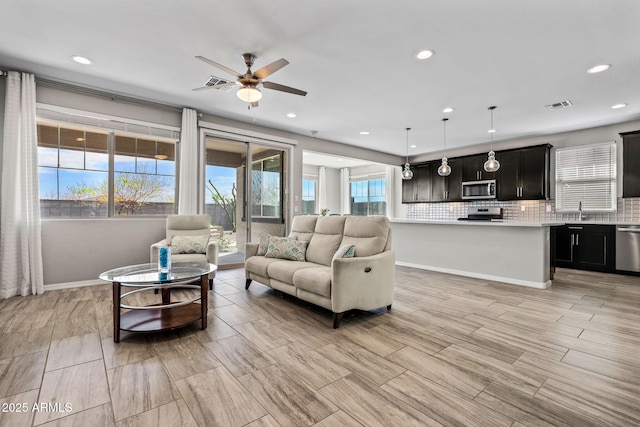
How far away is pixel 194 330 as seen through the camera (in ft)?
8.49

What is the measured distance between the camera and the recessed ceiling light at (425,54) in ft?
9.89

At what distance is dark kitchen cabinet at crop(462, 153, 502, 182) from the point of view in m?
6.95

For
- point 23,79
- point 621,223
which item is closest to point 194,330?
point 23,79

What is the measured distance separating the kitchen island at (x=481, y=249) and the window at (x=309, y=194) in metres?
5.06

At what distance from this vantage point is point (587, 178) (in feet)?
18.7

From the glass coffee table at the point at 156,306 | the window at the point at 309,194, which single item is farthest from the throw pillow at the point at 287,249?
the window at the point at 309,194

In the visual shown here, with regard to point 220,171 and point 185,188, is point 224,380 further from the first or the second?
point 220,171

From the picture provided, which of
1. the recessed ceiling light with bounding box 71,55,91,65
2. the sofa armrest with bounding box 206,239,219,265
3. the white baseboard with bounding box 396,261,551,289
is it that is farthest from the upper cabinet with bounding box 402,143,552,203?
the recessed ceiling light with bounding box 71,55,91,65

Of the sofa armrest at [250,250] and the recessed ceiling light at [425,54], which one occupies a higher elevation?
the recessed ceiling light at [425,54]

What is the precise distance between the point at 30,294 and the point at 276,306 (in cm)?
314

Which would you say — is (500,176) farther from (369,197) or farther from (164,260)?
(164,260)

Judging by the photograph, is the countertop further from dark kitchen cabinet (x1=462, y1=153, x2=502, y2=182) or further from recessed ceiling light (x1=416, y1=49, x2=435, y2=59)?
recessed ceiling light (x1=416, y1=49, x2=435, y2=59)

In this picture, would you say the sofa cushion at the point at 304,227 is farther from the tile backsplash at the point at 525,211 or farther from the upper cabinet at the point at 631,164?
the upper cabinet at the point at 631,164

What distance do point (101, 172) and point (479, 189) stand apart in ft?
25.1
